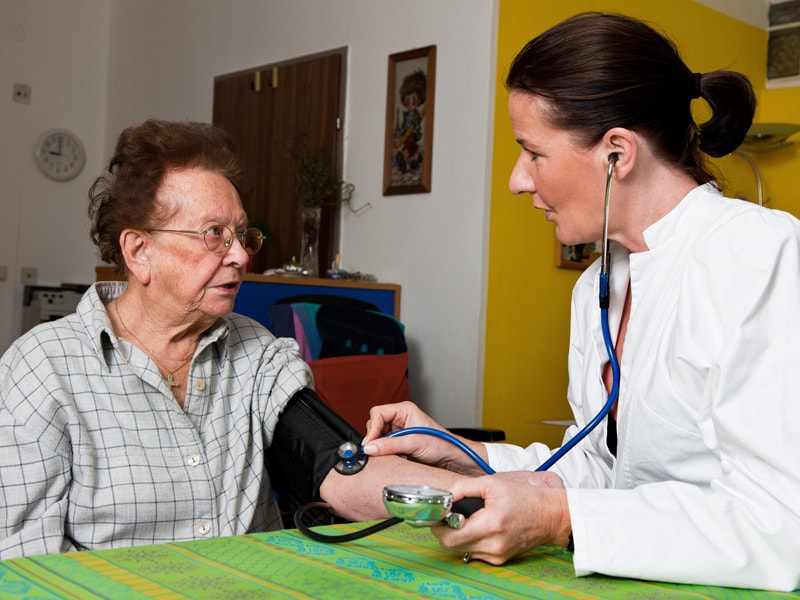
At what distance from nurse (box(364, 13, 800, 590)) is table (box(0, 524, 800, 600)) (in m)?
0.03

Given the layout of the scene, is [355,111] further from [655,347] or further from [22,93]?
[655,347]

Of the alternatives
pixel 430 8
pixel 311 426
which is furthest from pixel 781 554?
pixel 430 8

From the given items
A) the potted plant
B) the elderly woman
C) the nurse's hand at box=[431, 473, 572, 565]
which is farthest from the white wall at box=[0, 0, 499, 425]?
the nurse's hand at box=[431, 473, 572, 565]

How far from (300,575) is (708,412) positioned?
1.70 feet

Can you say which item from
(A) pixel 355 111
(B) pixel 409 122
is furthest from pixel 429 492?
(A) pixel 355 111

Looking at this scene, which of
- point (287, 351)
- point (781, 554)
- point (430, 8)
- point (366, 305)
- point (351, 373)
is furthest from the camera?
point (430, 8)

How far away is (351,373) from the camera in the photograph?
3.14 metres

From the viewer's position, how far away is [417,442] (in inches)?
55.8

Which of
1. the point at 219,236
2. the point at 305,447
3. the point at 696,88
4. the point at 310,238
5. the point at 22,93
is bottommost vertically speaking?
the point at 305,447

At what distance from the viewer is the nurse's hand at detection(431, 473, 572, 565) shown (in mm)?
935

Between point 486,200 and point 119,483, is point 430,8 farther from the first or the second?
point 119,483

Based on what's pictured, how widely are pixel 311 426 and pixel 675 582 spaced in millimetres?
789

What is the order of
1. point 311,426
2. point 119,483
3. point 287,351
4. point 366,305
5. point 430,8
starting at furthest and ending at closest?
point 430,8
point 366,305
point 287,351
point 311,426
point 119,483

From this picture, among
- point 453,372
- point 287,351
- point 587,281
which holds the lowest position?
point 453,372
